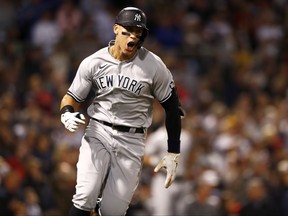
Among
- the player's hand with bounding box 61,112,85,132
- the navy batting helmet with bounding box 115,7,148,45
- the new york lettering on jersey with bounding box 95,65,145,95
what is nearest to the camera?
the player's hand with bounding box 61,112,85,132

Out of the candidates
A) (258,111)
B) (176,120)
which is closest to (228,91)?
(258,111)

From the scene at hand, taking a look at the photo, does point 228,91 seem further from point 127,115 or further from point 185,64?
point 127,115

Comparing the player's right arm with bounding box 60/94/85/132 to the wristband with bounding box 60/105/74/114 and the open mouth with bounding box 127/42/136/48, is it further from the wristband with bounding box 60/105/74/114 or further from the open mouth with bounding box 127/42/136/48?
the open mouth with bounding box 127/42/136/48

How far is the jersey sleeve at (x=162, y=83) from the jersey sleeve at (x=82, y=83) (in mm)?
540

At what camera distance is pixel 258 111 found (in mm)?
14891

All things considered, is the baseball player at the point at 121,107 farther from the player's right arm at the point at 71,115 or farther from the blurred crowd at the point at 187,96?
the blurred crowd at the point at 187,96

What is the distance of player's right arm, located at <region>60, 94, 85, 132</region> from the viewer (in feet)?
23.5

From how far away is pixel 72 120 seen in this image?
284 inches

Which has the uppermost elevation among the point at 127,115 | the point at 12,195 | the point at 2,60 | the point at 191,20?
the point at 191,20

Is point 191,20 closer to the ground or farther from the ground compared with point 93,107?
farther from the ground

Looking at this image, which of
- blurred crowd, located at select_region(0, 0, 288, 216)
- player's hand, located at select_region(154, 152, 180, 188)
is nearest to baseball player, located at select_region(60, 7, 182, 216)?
player's hand, located at select_region(154, 152, 180, 188)

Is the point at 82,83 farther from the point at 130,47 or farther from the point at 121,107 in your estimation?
the point at 130,47

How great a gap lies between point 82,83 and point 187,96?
7.44 metres

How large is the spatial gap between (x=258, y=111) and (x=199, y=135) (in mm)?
1809
